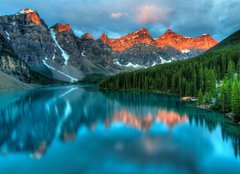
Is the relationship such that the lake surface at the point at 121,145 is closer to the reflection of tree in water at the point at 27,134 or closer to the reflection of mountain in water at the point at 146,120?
the reflection of tree in water at the point at 27,134

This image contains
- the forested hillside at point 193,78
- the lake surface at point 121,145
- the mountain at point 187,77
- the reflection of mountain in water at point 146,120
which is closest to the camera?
the lake surface at point 121,145

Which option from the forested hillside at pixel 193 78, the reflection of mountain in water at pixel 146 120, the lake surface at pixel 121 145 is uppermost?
the forested hillside at pixel 193 78

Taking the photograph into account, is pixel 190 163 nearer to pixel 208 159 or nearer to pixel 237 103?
pixel 208 159

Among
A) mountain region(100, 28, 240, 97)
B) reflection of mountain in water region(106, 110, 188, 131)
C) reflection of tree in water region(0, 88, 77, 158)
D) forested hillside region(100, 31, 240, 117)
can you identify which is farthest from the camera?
mountain region(100, 28, 240, 97)

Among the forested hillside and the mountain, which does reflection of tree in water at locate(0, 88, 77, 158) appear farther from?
the mountain

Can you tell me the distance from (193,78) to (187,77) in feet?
55.4

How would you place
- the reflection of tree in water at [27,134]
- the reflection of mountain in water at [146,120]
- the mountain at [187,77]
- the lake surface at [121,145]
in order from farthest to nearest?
the mountain at [187,77]
the reflection of mountain in water at [146,120]
the reflection of tree in water at [27,134]
the lake surface at [121,145]

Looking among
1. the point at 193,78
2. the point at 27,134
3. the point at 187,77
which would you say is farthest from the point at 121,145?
the point at 187,77

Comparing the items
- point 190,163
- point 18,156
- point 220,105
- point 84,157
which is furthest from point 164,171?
point 220,105

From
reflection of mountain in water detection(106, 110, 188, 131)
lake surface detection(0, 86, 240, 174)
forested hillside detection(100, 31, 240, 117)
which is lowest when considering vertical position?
lake surface detection(0, 86, 240, 174)

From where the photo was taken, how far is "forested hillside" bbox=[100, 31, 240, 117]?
8381cm

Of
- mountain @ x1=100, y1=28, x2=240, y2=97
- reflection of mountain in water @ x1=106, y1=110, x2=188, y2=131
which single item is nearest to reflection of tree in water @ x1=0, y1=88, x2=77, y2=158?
reflection of mountain in water @ x1=106, y1=110, x2=188, y2=131

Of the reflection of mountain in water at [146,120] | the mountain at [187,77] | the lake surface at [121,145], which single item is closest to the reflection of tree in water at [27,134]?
the lake surface at [121,145]

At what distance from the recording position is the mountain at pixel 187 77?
9219 centimetres
